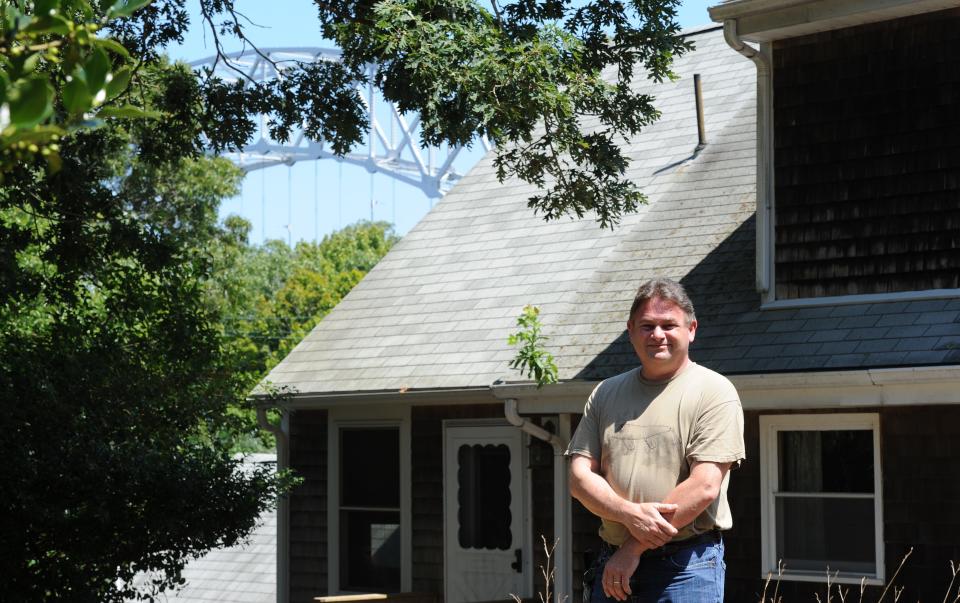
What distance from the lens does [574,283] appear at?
12891 millimetres

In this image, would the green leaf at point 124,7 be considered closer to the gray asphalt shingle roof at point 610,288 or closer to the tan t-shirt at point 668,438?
the tan t-shirt at point 668,438

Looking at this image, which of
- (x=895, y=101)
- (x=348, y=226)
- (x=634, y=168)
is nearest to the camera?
(x=895, y=101)

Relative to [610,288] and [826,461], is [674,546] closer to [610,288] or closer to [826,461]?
[826,461]

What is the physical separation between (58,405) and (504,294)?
4.75m

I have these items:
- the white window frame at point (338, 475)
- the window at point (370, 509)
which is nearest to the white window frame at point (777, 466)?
the white window frame at point (338, 475)

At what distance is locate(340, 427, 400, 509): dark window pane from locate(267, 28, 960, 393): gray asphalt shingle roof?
0.85 m

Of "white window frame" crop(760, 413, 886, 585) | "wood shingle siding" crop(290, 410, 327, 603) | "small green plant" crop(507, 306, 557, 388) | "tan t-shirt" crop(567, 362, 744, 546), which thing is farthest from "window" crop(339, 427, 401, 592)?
"tan t-shirt" crop(567, 362, 744, 546)

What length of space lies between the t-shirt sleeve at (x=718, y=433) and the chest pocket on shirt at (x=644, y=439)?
7 cm

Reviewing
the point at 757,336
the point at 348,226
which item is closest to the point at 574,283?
the point at 757,336

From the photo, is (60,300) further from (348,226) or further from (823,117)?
(348,226)

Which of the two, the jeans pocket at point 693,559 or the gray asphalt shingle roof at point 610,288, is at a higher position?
the gray asphalt shingle roof at point 610,288

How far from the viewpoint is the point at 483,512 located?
13.0 m

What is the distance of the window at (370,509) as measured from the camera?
45.2ft

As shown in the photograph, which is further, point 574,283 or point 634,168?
point 634,168
